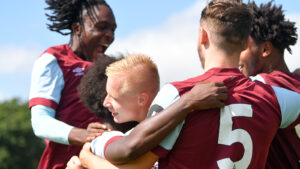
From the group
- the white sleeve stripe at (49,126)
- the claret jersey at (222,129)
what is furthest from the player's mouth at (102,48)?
the claret jersey at (222,129)

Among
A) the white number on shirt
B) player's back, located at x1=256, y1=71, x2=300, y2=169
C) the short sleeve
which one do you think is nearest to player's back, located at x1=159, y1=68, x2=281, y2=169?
the white number on shirt

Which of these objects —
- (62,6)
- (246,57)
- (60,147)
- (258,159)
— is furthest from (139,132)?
(62,6)

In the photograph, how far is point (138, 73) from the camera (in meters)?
3.38

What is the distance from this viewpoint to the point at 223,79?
3016 millimetres

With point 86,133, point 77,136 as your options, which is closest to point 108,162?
point 86,133

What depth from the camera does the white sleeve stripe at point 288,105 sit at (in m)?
3.17

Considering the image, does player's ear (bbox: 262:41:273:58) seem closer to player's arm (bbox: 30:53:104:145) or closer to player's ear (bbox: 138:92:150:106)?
player's ear (bbox: 138:92:150:106)

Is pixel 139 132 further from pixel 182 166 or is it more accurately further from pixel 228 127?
pixel 228 127

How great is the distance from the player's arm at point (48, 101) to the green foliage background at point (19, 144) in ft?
186

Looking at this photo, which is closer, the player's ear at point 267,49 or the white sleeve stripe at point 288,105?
the white sleeve stripe at point 288,105

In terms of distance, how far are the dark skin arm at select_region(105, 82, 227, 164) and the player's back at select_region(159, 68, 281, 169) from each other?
0.28ft

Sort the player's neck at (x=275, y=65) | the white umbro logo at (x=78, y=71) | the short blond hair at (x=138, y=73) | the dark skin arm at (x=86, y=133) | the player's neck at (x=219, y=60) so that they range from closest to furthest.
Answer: the player's neck at (x=219, y=60), the short blond hair at (x=138, y=73), the dark skin arm at (x=86, y=133), the player's neck at (x=275, y=65), the white umbro logo at (x=78, y=71)

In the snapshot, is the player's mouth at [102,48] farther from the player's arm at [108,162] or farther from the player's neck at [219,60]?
the player's neck at [219,60]

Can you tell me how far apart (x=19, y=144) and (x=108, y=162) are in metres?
60.6
